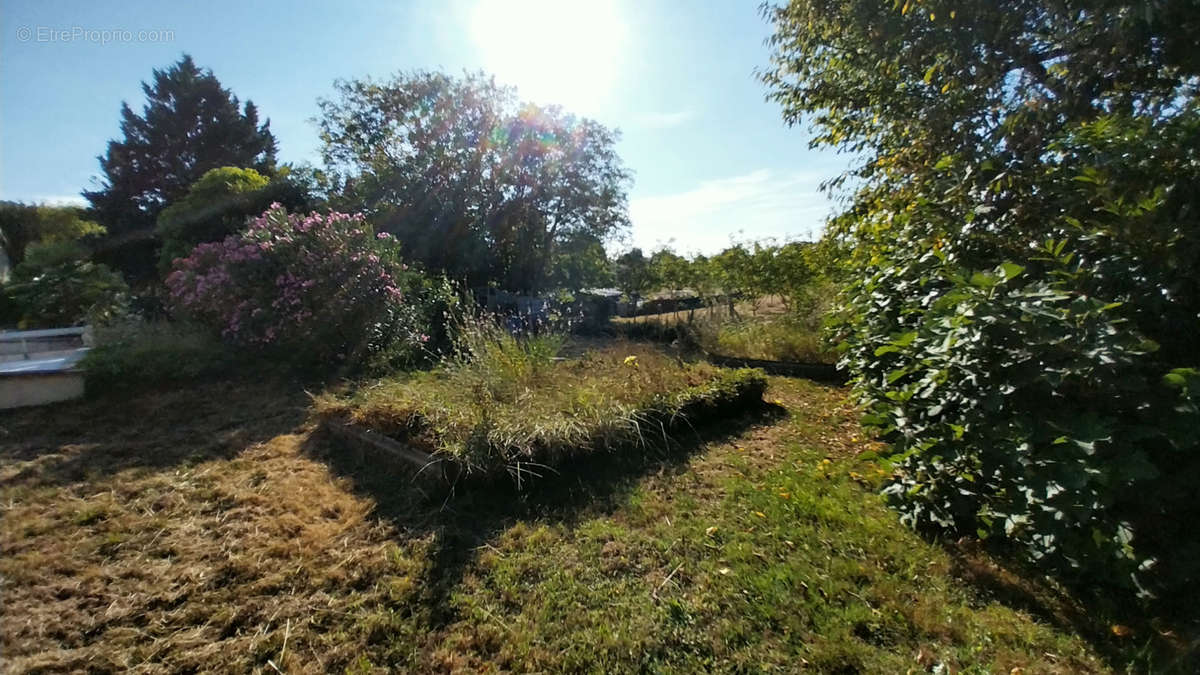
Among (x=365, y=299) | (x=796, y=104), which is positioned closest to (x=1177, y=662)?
(x=796, y=104)

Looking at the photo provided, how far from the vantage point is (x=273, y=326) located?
229 inches

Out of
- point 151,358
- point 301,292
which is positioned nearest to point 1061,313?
point 301,292

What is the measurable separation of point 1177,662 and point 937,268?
1707 mm

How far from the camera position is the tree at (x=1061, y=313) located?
5.35ft

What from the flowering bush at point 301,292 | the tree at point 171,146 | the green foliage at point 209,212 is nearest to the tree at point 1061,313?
the flowering bush at point 301,292

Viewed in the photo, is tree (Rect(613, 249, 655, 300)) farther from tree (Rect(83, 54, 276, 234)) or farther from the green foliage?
tree (Rect(83, 54, 276, 234))

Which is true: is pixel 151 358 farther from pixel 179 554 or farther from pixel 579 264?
pixel 579 264

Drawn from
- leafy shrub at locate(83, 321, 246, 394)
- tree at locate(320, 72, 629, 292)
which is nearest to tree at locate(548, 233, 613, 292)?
tree at locate(320, 72, 629, 292)

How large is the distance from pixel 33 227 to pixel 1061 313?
26524 millimetres

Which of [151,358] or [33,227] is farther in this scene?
[33,227]

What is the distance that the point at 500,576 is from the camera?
7.00 ft

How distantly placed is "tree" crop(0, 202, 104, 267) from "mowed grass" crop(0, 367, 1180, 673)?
65.5 feet

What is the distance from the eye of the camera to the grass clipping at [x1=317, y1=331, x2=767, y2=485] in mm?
3086

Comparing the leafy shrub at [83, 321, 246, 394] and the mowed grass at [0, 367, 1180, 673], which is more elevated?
the leafy shrub at [83, 321, 246, 394]
